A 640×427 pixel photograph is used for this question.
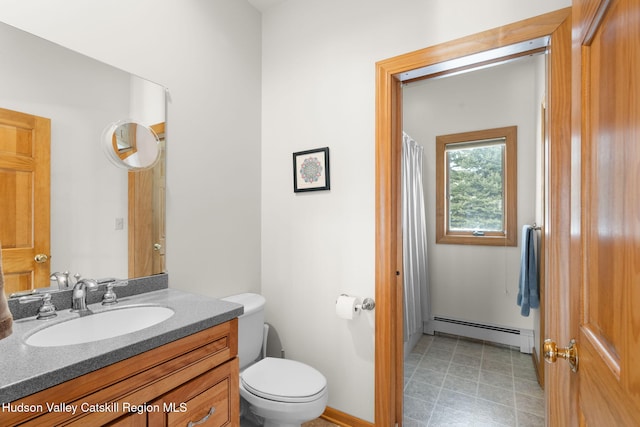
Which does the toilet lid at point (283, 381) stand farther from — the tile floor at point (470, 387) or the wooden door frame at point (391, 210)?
the tile floor at point (470, 387)

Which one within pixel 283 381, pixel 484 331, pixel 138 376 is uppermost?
pixel 138 376

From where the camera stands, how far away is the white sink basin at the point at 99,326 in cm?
104

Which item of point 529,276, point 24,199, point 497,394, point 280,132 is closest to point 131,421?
point 24,199

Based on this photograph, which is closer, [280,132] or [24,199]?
[24,199]

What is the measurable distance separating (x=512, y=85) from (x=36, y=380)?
3659mm

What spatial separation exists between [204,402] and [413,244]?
6.89 ft

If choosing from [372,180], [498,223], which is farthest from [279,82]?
[498,223]

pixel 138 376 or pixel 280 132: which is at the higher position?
pixel 280 132

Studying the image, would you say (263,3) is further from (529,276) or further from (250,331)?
(529,276)

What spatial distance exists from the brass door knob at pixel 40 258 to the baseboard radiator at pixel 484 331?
10.4 ft

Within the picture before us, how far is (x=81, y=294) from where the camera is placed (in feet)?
3.94

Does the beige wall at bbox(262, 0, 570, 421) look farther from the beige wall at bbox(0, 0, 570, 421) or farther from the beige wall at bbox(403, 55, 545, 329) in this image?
the beige wall at bbox(403, 55, 545, 329)

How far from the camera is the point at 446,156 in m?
3.27

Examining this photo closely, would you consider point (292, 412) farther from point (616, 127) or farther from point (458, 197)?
point (458, 197)
